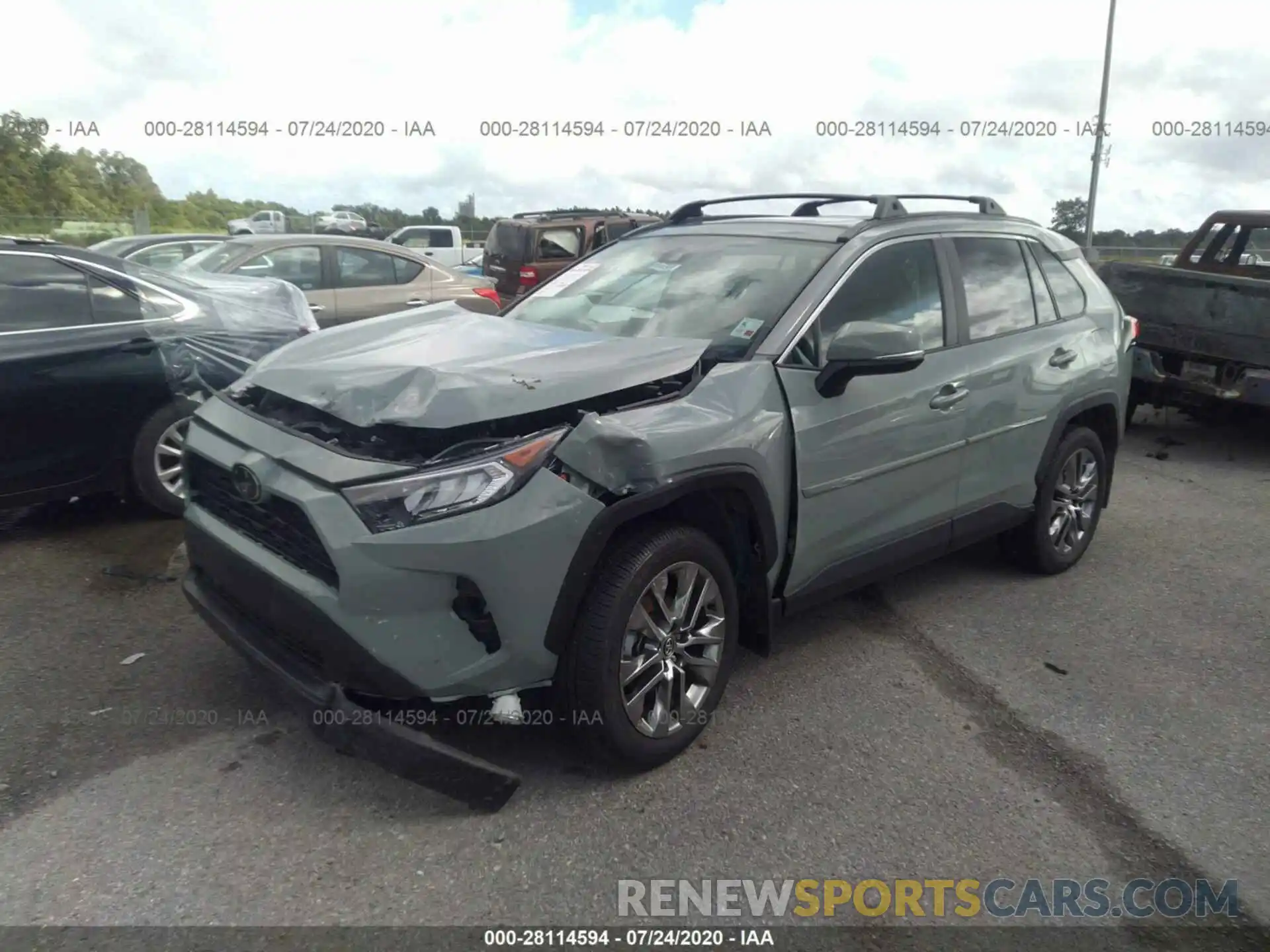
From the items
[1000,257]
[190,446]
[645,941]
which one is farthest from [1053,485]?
[190,446]

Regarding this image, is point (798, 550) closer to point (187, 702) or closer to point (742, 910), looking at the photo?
point (742, 910)

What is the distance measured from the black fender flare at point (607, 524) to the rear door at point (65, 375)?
11.5 feet

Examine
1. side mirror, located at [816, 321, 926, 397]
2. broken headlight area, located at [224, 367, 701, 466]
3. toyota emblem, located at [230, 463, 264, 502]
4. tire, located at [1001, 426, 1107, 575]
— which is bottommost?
tire, located at [1001, 426, 1107, 575]

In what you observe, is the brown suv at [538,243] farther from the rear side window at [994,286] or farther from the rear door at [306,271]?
the rear side window at [994,286]

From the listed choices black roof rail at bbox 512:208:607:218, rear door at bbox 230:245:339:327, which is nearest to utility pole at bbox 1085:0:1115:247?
black roof rail at bbox 512:208:607:218

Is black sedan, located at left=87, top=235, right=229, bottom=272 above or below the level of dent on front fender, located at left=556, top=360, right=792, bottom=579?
above

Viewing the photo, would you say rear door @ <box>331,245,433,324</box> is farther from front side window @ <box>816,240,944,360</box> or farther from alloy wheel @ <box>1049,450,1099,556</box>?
alloy wheel @ <box>1049,450,1099,556</box>

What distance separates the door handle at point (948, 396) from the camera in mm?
4012

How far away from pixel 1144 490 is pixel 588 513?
18.4 feet

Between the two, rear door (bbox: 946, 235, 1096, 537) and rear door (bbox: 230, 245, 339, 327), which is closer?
rear door (bbox: 946, 235, 1096, 537)

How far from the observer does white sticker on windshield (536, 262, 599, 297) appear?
455 centimetres

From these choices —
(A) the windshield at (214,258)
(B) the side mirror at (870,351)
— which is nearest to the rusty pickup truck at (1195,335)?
(B) the side mirror at (870,351)

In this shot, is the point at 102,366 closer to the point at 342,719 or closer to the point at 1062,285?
the point at 342,719

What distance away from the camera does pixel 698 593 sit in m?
3.21
